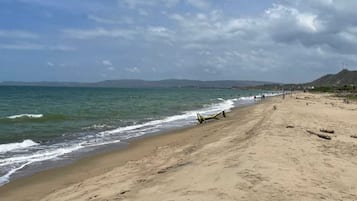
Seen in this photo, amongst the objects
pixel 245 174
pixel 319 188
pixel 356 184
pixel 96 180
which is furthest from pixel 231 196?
pixel 96 180

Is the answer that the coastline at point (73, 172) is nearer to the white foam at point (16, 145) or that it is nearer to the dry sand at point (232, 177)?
the dry sand at point (232, 177)

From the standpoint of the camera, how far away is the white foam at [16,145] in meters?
18.0

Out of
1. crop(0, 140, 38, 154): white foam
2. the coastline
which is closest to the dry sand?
the coastline

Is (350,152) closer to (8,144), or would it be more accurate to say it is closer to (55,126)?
(8,144)

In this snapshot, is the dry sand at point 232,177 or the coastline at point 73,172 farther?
the coastline at point 73,172

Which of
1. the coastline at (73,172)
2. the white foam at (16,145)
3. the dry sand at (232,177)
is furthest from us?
the white foam at (16,145)

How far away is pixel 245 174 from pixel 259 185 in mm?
686

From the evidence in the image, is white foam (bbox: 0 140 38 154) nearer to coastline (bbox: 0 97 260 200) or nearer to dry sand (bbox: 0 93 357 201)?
coastline (bbox: 0 97 260 200)

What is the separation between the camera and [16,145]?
19.1 metres

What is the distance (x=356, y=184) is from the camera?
28.1 feet

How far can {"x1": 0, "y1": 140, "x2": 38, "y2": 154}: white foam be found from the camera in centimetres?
1798

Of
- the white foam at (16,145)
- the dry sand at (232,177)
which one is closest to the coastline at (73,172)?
the dry sand at (232,177)

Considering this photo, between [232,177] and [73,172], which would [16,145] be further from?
[232,177]

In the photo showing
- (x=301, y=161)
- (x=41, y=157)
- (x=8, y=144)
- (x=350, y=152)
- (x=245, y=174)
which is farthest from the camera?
(x=8, y=144)
